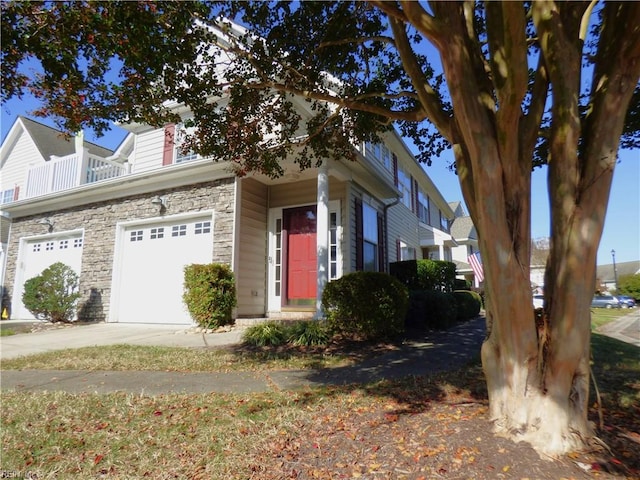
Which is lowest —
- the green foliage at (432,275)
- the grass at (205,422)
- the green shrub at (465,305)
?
the grass at (205,422)

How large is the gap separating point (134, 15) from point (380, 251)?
9.32 meters

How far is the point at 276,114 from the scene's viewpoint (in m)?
6.18

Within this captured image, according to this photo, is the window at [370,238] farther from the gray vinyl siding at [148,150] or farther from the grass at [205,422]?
the gray vinyl siding at [148,150]

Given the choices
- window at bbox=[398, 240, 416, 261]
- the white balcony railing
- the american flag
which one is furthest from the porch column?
the american flag

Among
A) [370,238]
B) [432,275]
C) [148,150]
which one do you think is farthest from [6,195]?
[432,275]

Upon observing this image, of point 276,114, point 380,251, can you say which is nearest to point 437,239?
point 380,251

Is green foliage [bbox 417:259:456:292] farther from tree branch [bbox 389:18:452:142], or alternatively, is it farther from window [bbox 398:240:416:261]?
tree branch [bbox 389:18:452:142]

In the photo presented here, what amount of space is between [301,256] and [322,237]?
1.61 meters

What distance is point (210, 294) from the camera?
8336 mm

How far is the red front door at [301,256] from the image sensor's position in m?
9.77

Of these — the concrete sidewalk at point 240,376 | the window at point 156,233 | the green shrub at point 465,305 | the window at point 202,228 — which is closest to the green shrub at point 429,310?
the concrete sidewalk at point 240,376

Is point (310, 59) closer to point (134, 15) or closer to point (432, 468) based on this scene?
point (134, 15)

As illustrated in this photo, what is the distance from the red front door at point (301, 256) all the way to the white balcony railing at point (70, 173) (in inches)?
253

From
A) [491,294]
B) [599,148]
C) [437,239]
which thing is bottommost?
[491,294]
